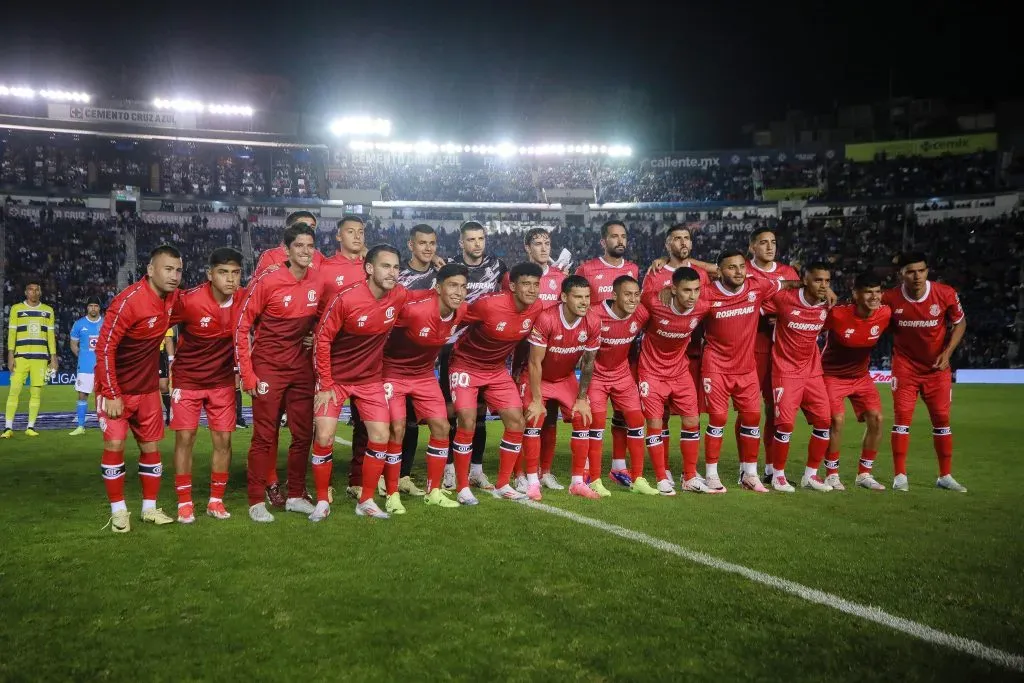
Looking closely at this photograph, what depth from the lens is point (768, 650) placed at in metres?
3.61

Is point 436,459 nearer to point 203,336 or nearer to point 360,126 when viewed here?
point 203,336

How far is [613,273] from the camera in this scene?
852 cm

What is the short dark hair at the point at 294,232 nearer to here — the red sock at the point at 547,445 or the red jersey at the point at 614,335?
the red jersey at the point at 614,335

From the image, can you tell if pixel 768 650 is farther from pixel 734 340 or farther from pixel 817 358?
pixel 817 358

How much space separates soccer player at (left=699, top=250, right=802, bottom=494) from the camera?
306 inches

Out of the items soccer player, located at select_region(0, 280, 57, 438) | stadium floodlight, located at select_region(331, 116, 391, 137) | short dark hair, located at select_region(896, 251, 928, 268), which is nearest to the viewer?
short dark hair, located at select_region(896, 251, 928, 268)

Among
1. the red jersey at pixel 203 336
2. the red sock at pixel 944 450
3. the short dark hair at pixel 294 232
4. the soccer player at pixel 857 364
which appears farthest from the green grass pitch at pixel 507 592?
the short dark hair at pixel 294 232

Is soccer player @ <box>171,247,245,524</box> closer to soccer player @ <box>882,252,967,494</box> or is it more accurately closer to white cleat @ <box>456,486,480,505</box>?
white cleat @ <box>456,486,480,505</box>

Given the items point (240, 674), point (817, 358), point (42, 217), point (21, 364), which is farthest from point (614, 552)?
point (42, 217)

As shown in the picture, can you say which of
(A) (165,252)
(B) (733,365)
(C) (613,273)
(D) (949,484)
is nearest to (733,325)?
(B) (733,365)

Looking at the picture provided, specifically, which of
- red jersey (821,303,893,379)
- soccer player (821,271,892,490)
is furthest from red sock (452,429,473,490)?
red jersey (821,303,893,379)

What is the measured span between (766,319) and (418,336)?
389cm

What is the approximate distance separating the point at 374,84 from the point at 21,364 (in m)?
33.3

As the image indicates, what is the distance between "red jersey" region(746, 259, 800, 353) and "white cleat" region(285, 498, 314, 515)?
4.90 m
